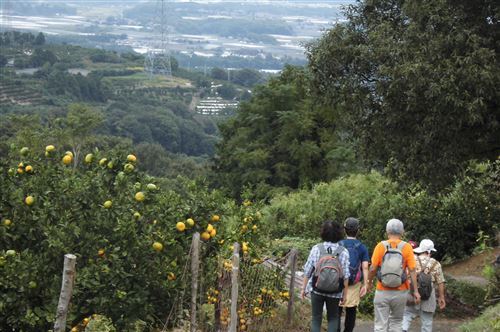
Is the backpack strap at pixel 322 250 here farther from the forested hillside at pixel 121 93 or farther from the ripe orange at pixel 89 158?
the forested hillside at pixel 121 93

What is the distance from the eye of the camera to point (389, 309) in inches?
288

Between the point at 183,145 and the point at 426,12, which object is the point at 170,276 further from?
the point at 183,145

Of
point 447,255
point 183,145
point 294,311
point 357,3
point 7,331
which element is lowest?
point 183,145

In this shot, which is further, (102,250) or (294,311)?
(294,311)

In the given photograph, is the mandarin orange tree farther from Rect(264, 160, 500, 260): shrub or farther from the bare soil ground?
Rect(264, 160, 500, 260): shrub

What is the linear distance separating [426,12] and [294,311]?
4.92 metres

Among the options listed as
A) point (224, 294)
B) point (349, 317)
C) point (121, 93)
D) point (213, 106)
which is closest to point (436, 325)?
point (349, 317)

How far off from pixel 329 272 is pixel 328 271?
0.01m

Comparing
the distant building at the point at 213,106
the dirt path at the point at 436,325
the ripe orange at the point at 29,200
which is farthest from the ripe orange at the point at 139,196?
the distant building at the point at 213,106

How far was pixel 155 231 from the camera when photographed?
670cm

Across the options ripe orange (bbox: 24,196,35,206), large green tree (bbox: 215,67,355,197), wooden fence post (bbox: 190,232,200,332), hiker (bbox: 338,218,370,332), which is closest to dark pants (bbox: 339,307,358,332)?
hiker (bbox: 338,218,370,332)

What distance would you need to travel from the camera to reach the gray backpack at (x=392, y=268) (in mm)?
7047

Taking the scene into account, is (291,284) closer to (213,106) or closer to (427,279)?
(427,279)

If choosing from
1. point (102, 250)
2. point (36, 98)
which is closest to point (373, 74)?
point (102, 250)
